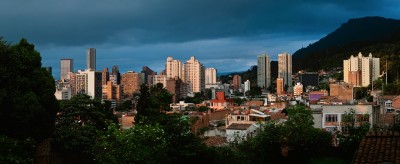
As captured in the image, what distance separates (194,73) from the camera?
516ft

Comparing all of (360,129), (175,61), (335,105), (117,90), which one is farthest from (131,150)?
(175,61)

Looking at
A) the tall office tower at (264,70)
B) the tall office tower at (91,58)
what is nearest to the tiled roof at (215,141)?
the tall office tower at (264,70)

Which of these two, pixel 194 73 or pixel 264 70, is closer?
pixel 194 73

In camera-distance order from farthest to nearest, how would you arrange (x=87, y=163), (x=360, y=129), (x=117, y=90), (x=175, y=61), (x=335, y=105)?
(x=175, y=61)
(x=117, y=90)
(x=335, y=105)
(x=360, y=129)
(x=87, y=163)

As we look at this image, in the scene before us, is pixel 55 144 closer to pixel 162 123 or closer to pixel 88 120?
pixel 88 120

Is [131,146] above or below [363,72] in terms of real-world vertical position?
below

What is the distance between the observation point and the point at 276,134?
23516 mm

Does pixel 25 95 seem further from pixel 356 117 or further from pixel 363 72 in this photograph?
pixel 363 72

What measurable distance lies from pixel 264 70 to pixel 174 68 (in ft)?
107

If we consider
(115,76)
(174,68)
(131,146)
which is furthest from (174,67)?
(131,146)

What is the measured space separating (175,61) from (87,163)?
141035mm

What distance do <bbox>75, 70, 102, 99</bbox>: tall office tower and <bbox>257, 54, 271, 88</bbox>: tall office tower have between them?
196 feet

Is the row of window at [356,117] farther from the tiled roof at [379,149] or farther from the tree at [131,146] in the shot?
the tiled roof at [379,149]

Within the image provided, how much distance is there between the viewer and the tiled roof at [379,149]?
571cm
